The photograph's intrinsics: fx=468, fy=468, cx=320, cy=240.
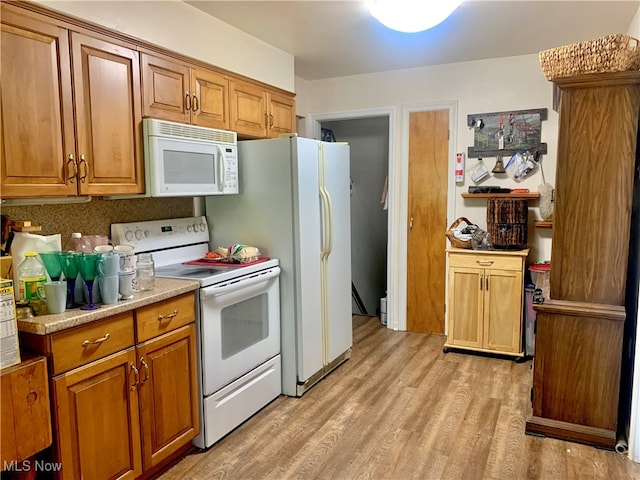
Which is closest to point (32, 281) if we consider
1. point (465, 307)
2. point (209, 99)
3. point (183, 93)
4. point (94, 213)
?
point (94, 213)

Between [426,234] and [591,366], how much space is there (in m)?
1.97

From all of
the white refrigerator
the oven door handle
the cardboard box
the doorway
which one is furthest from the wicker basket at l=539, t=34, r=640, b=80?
the doorway

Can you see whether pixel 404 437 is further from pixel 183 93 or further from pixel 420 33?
pixel 420 33

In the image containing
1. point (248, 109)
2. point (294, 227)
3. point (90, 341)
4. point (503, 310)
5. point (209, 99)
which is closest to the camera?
point (90, 341)

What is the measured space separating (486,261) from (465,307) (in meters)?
0.40

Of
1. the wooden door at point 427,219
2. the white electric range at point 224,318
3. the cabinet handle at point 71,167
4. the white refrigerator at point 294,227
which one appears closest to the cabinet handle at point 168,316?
the white electric range at point 224,318

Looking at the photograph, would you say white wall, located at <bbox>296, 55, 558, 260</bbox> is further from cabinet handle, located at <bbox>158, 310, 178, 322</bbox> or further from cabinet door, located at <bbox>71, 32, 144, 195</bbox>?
cabinet handle, located at <bbox>158, 310, 178, 322</bbox>

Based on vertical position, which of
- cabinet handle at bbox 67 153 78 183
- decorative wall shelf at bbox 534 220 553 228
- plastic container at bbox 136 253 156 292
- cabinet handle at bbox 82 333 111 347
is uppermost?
cabinet handle at bbox 67 153 78 183

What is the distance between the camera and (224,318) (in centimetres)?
250

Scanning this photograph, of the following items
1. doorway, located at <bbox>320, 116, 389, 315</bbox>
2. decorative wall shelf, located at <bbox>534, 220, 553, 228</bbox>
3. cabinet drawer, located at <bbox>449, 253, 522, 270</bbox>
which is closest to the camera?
cabinet drawer, located at <bbox>449, 253, 522, 270</bbox>

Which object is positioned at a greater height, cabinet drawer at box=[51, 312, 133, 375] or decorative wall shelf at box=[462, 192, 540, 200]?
decorative wall shelf at box=[462, 192, 540, 200]

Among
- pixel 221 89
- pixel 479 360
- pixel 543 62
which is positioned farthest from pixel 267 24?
pixel 479 360

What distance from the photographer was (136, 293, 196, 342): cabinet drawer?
2019 millimetres

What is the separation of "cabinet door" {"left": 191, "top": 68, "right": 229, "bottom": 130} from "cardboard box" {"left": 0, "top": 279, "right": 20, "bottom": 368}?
1.40 meters
